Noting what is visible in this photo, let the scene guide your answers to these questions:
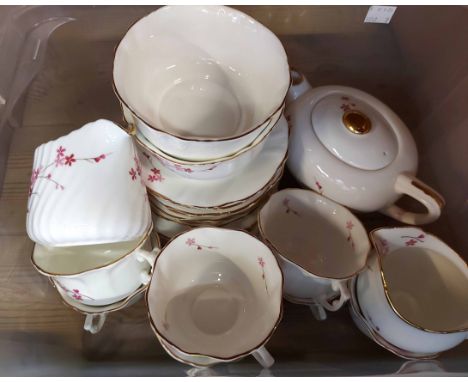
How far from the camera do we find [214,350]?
53 centimetres

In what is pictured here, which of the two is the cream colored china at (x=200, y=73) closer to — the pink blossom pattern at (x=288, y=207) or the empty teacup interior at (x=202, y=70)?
the empty teacup interior at (x=202, y=70)

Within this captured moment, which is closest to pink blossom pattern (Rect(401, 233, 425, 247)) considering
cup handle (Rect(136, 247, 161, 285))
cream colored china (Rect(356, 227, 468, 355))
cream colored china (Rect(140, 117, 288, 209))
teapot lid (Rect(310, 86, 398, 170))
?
cream colored china (Rect(356, 227, 468, 355))

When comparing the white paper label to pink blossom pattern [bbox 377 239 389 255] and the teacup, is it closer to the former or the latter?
pink blossom pattern [bbox 377 239 389 255]

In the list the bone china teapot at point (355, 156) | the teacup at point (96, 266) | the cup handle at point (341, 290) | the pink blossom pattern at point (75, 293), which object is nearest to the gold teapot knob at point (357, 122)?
the bone china teapot at point (355, 156)

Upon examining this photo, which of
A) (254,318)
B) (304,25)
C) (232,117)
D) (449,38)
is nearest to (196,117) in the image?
(232,117)

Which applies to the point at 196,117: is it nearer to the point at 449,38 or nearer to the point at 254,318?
the point at 254,318

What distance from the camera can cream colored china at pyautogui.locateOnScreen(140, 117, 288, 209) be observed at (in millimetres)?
525

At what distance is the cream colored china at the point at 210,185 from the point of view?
1.72ft

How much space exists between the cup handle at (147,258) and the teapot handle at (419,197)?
1.09 ft

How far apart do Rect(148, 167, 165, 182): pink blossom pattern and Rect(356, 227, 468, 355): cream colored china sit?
0.91 feet

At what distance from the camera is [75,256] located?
555mm

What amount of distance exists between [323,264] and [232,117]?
238mm

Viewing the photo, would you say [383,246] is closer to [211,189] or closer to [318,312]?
[318,312]

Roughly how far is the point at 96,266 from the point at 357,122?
39 cm
